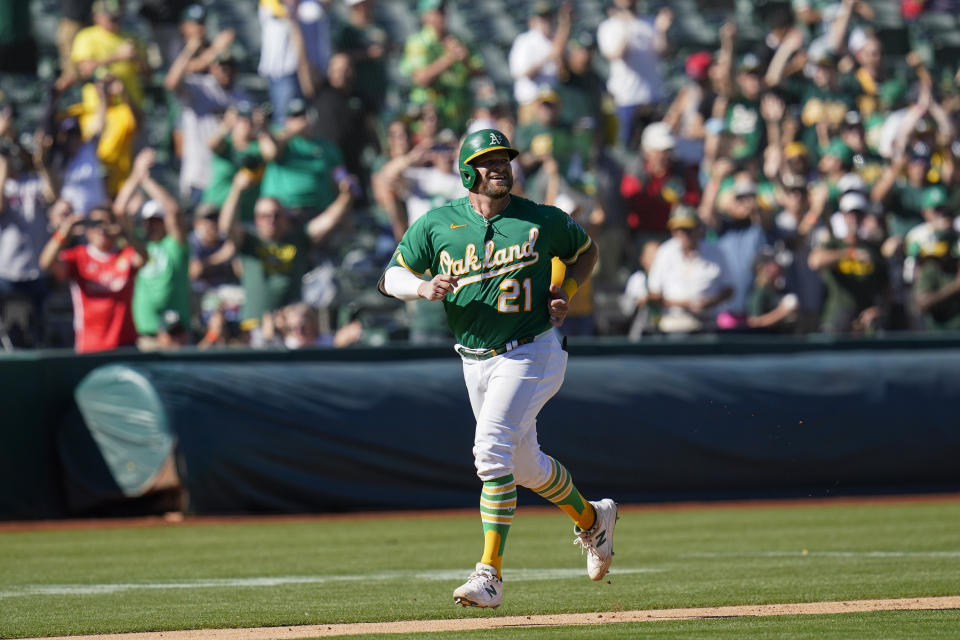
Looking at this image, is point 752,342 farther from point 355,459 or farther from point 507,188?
point 507,188

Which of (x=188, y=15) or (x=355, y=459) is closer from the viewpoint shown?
(x=355, y=459)

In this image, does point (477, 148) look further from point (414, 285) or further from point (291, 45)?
point (291, 45)

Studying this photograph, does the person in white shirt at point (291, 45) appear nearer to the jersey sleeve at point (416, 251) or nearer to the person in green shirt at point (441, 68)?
the person in green shirt at point (441, 68)

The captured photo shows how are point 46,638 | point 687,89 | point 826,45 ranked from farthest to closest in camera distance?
point 826,45 → point 687,89 → point 46,638

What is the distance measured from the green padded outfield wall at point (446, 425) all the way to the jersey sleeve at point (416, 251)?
17.7 ft

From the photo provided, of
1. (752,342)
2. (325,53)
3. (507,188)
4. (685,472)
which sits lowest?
(685,472)

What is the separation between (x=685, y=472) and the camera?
14484mm

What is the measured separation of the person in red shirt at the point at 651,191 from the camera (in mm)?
17078

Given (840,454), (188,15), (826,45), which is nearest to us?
(840,454)

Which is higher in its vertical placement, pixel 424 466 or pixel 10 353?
pixel 10 353

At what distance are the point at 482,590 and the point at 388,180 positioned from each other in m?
8.85

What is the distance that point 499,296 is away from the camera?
7.41m

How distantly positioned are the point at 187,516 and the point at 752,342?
5.73 m

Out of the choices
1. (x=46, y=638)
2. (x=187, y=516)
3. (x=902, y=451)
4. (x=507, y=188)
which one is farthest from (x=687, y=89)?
(x=46, y=638)
